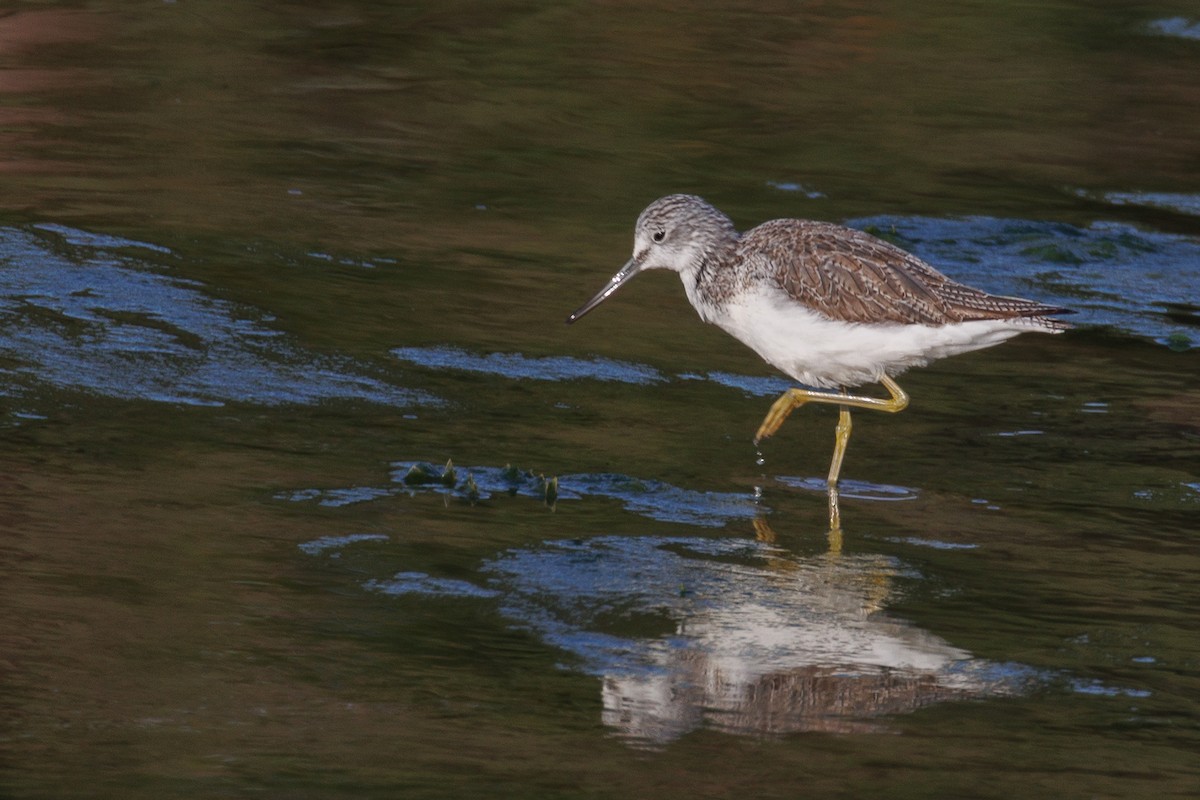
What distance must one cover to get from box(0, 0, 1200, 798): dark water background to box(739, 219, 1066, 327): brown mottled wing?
0.73 metres

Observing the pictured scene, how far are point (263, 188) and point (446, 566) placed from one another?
233 inches

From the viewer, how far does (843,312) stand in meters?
8.20

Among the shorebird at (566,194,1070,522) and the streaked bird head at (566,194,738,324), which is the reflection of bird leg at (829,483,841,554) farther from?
the streaked bird head at (566,194,738,324)

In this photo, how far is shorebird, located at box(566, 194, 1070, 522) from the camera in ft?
26.6

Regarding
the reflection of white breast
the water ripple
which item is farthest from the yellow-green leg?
the water ripple

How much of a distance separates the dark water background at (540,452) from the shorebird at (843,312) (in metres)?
0.42

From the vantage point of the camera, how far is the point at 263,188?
11.9 meters

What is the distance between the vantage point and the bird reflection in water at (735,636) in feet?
18.2

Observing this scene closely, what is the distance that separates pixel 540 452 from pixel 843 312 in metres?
→ 1.53

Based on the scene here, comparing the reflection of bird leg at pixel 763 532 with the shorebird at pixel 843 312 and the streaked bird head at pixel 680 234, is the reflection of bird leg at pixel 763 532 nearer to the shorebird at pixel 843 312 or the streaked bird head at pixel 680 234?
the shorebird at pixel 843 312

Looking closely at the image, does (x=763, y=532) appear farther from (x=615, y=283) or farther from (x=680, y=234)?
(x=615, y=283)

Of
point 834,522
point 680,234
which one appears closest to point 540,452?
point 834,522

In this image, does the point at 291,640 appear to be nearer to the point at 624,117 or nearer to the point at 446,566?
the point at 446,566

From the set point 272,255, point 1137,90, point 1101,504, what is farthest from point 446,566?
point 1137,90
